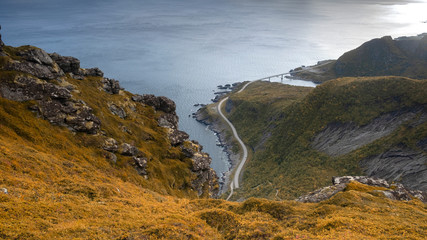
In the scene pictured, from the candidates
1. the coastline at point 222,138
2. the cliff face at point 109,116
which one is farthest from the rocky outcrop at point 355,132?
the cliff face at point 109,116

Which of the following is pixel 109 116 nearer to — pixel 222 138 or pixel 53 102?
pixel 53 102

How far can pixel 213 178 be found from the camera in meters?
60.7

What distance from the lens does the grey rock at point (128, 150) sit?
42.2 m

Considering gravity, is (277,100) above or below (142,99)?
below

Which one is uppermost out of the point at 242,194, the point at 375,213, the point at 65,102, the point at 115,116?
the point at 65,102

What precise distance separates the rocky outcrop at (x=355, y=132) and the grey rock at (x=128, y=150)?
67.0 m

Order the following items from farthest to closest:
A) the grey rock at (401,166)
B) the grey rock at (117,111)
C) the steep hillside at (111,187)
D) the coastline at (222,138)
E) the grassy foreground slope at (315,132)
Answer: the coastline at (222,138) → the grassy foreground slope at (315,132) → the grey rock at (401,166) → the grey rock at (117,111) → the steep hillside at (111,187)

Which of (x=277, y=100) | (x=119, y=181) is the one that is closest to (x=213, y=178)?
(x=119, y=181)

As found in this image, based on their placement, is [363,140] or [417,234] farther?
[363,140]

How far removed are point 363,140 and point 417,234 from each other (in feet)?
222

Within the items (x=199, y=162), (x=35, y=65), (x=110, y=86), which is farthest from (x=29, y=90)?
(x=199, y=162)

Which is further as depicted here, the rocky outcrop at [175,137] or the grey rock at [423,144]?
the grey rock at [423,144]

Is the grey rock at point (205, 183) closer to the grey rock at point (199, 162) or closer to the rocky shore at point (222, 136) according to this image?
the grey rock at point (199, 162)

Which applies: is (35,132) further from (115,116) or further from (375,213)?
(375,213)
